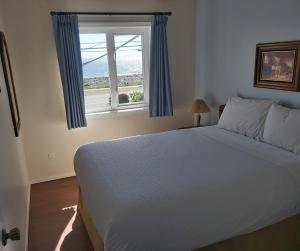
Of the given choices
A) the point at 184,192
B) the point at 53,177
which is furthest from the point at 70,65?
the point at 184,192

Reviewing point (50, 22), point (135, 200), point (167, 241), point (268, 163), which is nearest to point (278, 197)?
point (268, 163)

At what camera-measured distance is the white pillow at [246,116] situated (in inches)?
104

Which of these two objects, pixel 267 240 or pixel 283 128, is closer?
pixel 267 240

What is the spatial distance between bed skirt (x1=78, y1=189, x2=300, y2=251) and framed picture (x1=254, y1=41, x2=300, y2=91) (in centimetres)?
134

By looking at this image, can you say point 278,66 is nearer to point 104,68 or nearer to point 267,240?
point 267,240

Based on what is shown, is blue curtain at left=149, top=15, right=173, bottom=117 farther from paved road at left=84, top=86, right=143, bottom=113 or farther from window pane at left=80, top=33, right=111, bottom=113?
window pane at left=80, top=33, right=111, bottom=113

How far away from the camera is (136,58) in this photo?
374 centimetres

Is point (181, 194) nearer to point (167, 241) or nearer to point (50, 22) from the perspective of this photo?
point (167, 241)

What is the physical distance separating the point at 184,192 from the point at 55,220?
1.59 meters

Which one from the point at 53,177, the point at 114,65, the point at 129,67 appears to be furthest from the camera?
the point at 129,67

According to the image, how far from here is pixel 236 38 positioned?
319cm

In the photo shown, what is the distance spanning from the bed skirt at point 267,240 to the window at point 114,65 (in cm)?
203

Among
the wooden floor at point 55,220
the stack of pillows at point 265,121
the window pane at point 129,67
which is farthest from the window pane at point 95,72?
the stack of pillows at point 265,121

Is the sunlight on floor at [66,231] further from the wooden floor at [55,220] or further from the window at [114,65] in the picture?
the window at [114,65]
